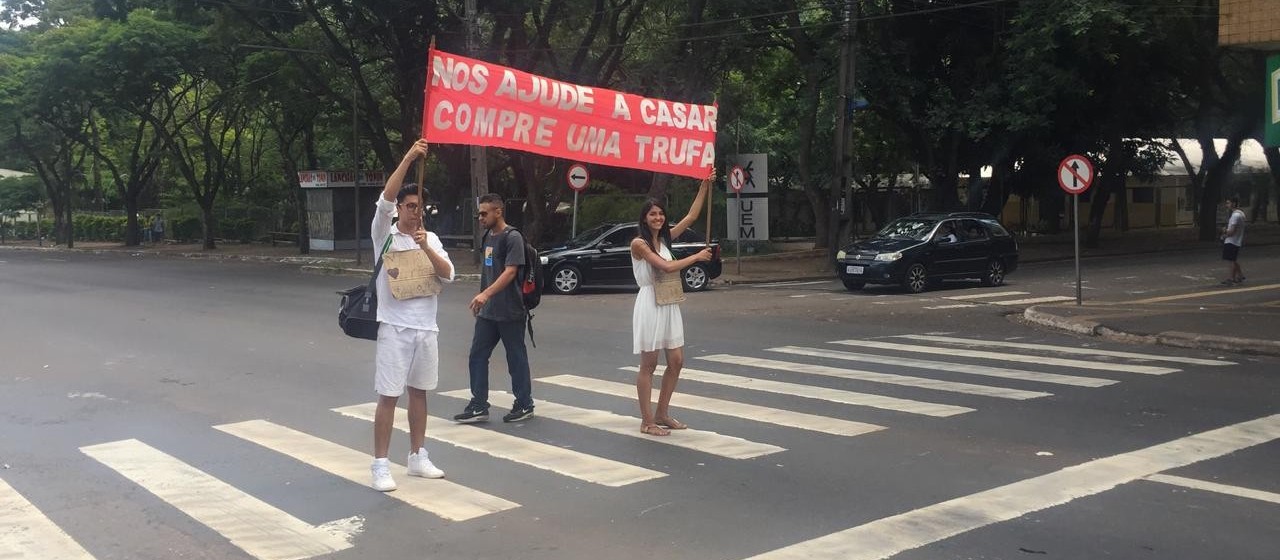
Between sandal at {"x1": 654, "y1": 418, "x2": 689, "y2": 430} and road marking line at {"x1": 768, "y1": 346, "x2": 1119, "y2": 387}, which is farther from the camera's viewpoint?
road marking line at {"x1": 768, "y1": 346, "x2": 1119, "y2": 387}

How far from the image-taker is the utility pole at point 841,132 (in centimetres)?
2500

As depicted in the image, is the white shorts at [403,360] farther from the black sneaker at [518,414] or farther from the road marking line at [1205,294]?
the road marking line at [1205,294]

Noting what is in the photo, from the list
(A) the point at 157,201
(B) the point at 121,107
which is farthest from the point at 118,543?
(A) the point at 157,201

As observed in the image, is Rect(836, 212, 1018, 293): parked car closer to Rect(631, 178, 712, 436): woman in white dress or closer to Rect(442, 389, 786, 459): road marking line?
Rect(442, 389, 786, 459): road marking line

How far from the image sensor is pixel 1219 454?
726 centimetres

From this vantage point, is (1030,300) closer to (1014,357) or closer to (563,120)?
(1014,357)

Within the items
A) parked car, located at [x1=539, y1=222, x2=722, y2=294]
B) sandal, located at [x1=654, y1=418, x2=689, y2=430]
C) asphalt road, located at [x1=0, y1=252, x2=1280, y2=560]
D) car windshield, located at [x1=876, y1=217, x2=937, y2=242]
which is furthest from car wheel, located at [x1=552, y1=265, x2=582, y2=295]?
sandal, located at [x1=654, y1=418, x2=689, y2=430]

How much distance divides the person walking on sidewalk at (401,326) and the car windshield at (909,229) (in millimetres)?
16825

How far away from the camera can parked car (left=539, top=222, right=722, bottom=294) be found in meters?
22.1

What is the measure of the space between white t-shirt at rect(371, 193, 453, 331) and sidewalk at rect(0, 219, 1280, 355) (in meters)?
9.99

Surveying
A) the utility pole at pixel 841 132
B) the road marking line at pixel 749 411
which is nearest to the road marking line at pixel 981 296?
the utility pole at pixel 841 132

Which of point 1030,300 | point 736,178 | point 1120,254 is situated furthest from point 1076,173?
point 1120,254

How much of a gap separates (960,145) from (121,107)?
30.4m

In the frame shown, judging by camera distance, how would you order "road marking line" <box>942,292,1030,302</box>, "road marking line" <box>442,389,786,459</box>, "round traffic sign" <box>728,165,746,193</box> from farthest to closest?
"round traffic sign" <box>728,165,746,193</box> → "road marking line" <box>942,292,1030,302</box> → "road marking line" <box>442,389,786,459</box>
